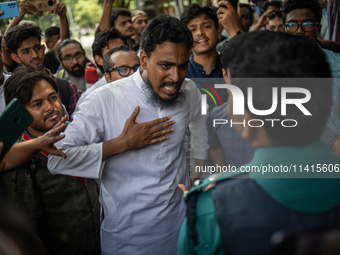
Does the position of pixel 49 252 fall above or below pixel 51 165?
below

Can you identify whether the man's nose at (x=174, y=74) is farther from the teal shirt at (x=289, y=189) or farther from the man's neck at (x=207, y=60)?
the man's neck at (x=207, y=60)

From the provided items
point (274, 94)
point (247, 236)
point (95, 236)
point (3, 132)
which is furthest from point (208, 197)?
point (95, 236)

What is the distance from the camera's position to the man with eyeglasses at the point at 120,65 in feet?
9.91

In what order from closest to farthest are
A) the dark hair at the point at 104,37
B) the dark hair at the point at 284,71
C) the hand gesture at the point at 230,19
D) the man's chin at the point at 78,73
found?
1. the dark hair at the point at 284,71
2. the hand gesture at the point at 230,19
3. the dark hair at the point at 104,37
4. the man's chin at the point at 78,73

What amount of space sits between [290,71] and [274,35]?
14cm

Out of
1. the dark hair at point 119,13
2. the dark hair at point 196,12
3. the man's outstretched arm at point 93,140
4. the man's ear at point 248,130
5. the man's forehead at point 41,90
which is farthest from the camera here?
the dark hair at point 119,13

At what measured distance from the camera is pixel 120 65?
119 inches

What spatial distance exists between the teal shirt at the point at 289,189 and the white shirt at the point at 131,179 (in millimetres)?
969

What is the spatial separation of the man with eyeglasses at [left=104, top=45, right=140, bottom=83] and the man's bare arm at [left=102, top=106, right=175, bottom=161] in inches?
50.5

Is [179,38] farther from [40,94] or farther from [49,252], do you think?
[49,252]

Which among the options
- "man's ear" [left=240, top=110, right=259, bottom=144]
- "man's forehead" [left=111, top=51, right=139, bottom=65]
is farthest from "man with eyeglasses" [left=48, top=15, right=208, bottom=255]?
"man's forehead" [left=111, top=51, right=139, bottom=65]

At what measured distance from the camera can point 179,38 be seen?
1922mm

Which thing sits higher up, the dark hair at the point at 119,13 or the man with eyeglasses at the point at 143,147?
the dark hair at the point at 119,13

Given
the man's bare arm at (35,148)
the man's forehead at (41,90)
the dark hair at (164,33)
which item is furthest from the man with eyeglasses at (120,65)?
the man's bare arm at (35,148)
